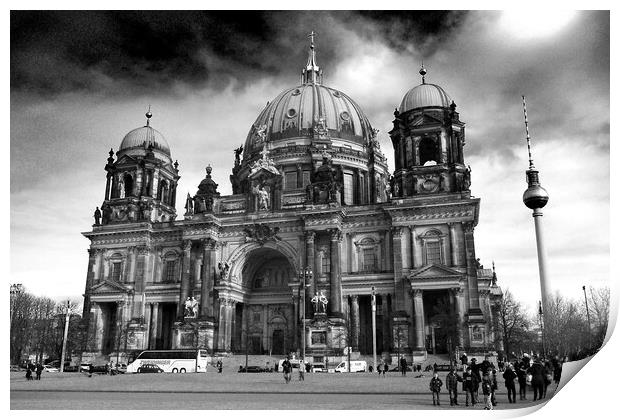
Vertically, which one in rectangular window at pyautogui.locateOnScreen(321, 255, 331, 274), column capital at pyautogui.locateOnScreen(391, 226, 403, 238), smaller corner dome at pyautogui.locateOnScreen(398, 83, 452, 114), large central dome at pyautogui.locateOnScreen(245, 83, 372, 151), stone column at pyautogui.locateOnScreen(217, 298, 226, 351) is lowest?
stone column at pyautogui.locateOnScreen(217, 298, 226, 351)

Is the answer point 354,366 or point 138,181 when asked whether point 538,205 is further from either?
point 138,181

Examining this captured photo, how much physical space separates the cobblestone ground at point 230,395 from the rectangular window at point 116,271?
27.7 m

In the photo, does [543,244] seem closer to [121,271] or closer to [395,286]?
[395,286]

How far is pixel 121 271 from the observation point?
188 ft

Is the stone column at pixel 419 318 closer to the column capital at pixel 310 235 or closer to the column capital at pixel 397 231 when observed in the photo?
the column capital at pixel 397 231

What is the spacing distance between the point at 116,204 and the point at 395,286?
29.6 metres

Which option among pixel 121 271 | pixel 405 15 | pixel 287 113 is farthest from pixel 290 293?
pixel 405 15

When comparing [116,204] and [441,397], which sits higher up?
[116,204]

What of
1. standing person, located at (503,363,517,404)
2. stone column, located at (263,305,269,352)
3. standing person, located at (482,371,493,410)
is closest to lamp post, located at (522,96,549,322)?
standing person, located at (503,363,517,404)

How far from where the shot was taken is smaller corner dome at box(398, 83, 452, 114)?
51.4m

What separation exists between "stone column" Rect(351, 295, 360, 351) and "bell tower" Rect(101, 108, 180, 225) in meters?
21.4

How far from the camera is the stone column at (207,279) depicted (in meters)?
52.5

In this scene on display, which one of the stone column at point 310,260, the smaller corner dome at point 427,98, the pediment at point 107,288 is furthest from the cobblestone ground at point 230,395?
the smaller corner dome at point 427,98

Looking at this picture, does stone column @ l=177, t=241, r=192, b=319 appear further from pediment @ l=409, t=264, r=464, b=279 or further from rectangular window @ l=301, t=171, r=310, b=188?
pediment @ l=409, t=264, r=464, b=279
